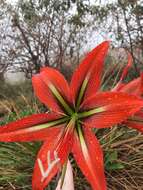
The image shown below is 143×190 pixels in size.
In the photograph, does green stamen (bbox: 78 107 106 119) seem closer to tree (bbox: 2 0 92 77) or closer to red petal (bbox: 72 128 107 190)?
red petal (bbox: 72 128 107 190)

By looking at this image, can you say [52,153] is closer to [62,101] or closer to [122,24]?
[62,101]

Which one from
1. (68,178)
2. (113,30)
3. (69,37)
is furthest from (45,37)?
(68,178)

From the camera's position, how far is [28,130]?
0.79 meters

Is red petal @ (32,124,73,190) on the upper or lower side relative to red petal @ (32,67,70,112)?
lower

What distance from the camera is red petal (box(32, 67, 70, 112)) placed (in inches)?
31.9

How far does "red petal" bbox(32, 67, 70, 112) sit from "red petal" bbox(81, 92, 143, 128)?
4 cm

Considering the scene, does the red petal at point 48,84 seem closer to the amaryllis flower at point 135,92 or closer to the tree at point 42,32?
the amaryllis flower at point 135,92

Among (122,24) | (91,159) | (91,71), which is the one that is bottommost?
(122,24)

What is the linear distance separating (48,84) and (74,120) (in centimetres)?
7

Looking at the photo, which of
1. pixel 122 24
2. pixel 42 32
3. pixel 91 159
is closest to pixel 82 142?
pixel 91 159

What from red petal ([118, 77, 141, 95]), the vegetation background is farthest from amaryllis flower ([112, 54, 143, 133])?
the vegetation background

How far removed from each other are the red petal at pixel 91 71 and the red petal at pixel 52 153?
6 centimetres

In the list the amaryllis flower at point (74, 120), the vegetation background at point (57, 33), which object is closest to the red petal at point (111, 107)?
the amaryllis flower at point (74, 120)

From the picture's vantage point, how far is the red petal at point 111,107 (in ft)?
2.42
